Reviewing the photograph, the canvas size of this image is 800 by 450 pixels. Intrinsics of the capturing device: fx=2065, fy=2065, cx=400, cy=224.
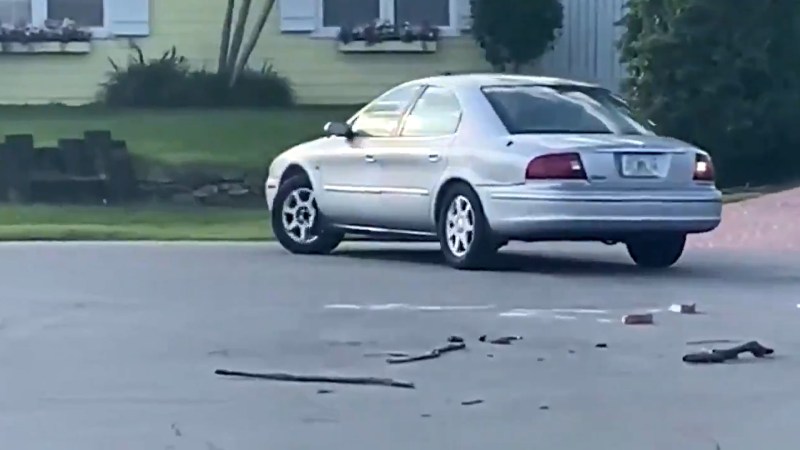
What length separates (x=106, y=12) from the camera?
27.0 meters

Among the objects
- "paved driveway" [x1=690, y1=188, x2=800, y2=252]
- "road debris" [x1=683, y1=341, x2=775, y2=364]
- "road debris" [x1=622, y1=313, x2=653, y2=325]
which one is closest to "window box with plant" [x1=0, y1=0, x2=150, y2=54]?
"paved driveway" [x1=690, y1=188, x2=800, y2=252]

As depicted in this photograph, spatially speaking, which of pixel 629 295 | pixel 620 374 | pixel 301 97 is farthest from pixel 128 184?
pixel 620 374

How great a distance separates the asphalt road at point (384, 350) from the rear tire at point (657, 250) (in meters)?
Answer: 0.13

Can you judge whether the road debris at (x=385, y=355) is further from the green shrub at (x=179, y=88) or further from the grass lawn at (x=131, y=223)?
the green shrub at (x=179, y=88)

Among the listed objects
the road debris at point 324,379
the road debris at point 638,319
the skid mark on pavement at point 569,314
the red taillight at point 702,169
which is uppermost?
the red taillight at point 702,169

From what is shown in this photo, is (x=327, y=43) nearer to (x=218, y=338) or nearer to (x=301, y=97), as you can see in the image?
(x=301, y=97)

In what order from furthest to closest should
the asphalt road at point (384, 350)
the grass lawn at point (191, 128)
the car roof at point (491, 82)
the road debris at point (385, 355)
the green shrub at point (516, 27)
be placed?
the green shrub at point (516, 27)
the grass lawn at point (191, 128)
the car roof at point (491, 82)
the road debris at point (385, 355)
the asphalt road at point (384, 350)

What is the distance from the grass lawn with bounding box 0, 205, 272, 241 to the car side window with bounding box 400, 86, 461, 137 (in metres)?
3.48

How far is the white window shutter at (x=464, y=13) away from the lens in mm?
27047

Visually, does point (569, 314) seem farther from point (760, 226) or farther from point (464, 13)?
point (464, 13)

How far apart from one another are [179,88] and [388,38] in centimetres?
285

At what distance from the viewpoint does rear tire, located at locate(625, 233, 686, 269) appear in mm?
14109

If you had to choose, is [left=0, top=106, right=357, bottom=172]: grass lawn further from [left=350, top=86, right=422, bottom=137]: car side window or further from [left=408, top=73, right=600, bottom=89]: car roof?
[left=408, top=73, right=600, bottom=89]: car roof

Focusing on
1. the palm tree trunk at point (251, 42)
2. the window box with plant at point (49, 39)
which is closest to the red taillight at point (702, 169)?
the palm tree trunk at point (251, 42)
